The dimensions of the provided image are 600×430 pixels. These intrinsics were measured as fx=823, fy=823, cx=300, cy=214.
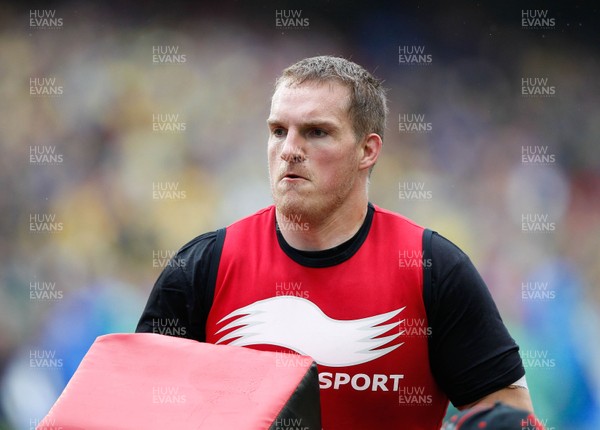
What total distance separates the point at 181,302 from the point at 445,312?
0.80 m

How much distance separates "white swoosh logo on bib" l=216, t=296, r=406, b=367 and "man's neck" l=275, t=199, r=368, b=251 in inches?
7.2

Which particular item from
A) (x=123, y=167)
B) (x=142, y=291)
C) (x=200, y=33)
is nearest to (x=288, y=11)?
(x=200, y=33)

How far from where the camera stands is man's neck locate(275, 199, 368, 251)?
255cm

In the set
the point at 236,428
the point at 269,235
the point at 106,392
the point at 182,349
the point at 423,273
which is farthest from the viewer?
the point at 269,235

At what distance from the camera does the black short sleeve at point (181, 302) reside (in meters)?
2.53

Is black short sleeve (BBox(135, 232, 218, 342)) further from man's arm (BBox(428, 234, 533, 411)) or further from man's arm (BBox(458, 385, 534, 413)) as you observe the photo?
man's arm (BBox(458, 385, 534, 413))

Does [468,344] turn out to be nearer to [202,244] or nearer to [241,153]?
[202,244]

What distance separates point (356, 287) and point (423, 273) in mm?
205

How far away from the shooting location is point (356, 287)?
2480 mm

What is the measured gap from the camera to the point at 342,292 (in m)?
2.48

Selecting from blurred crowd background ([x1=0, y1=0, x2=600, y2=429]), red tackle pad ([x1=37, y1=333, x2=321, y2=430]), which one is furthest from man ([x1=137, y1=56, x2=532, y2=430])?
blurred crowd background ([x1=0, y1=0, x2=600, y2=429])

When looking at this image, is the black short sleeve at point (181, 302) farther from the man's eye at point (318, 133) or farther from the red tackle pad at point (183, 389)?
the man's eye at point (318, 133)

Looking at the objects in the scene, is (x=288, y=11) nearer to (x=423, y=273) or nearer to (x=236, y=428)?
(x=423, y=273)

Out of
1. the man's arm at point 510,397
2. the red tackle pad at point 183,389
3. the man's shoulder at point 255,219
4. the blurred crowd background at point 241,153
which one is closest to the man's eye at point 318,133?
the man's shoulder at point 255,219
